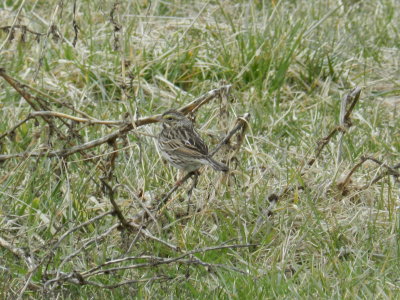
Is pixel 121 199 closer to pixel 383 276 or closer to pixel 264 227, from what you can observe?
pixel 264 227

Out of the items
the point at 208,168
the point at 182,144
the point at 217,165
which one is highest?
the point at 217,165

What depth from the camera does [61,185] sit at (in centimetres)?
596

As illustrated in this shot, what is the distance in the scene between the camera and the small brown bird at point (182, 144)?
5766 mm

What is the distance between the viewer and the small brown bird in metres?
5.77

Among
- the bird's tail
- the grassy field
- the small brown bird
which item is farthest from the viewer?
the small brown bird

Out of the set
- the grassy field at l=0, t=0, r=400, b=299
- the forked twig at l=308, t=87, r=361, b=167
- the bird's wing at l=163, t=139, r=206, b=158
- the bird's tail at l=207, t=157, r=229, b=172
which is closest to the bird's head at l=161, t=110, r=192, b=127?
the bird's wing at l=163, t=139, r=206, b=158

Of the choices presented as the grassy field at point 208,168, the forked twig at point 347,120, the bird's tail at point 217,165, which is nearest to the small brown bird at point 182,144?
the bird's tail at point 217,165

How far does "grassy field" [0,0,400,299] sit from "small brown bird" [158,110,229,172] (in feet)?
0.56

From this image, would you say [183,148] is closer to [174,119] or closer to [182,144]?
[182,144]

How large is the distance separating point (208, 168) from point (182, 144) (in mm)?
284

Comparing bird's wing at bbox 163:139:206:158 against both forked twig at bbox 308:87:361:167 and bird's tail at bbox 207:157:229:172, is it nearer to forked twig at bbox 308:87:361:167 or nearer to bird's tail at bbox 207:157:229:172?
bird's tail at bbox 207:157:229:172

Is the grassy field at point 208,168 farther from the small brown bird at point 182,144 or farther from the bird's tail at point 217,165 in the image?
the bird's tail at point 217,165

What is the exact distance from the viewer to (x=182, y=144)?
5980mm

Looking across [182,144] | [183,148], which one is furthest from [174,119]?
[183,148]
